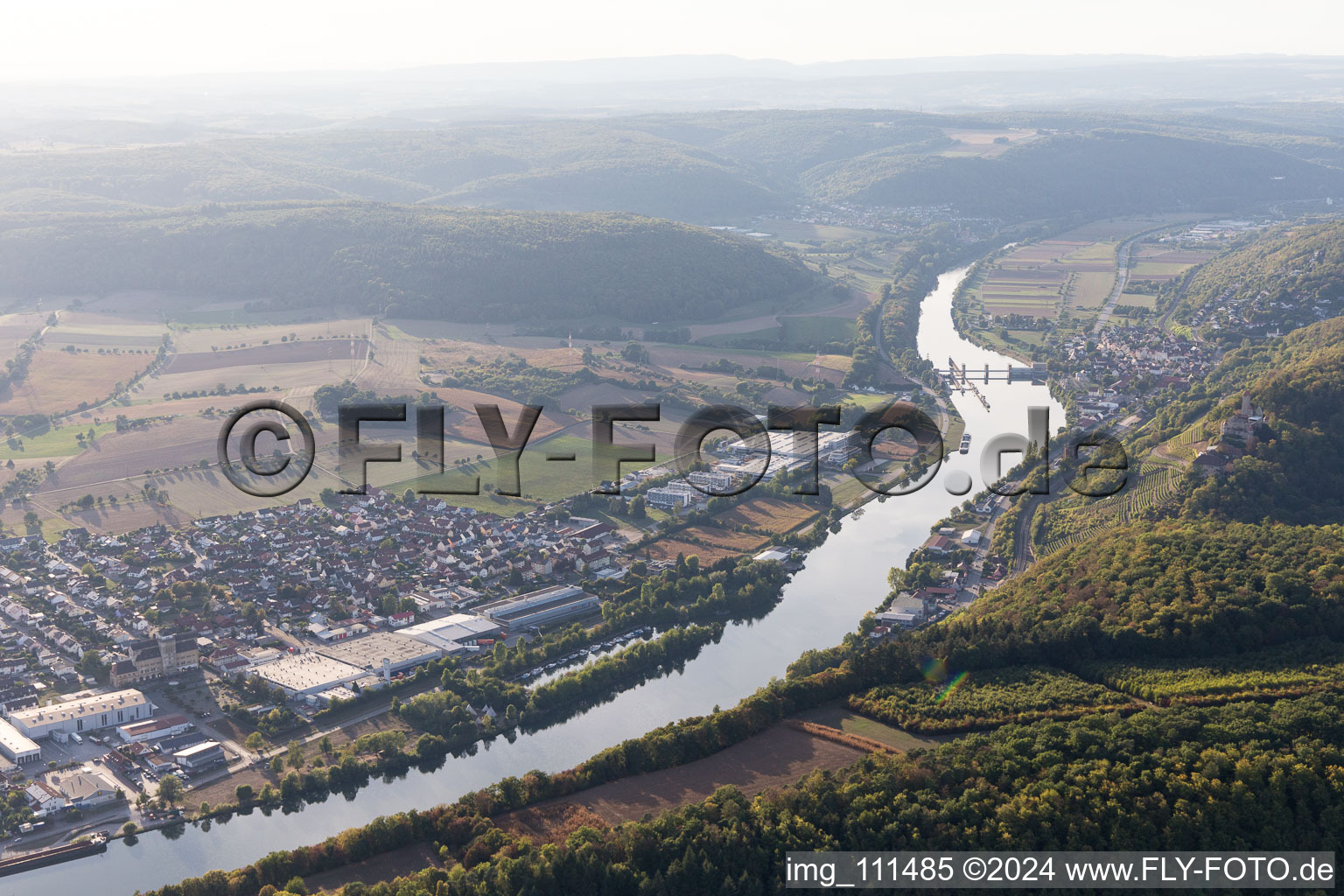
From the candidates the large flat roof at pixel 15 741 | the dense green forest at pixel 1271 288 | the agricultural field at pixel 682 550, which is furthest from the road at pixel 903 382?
the large flat roof at pixel 15 741

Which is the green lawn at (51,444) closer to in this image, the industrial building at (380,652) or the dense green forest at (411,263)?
the industrial building at (380,652)

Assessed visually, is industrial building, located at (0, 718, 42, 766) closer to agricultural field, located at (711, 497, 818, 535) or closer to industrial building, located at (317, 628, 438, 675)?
industrial building, located at (317, 628, 438, 675)

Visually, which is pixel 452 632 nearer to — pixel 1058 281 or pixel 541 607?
pixel 541 607

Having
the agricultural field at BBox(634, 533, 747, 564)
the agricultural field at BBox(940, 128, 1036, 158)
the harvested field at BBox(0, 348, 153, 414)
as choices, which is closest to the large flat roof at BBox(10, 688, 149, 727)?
the agricultural field at BBox(634, 533, 747, 564)

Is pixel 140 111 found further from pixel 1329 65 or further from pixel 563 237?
pixel 1329 65

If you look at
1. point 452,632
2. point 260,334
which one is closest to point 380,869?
point 452,632
